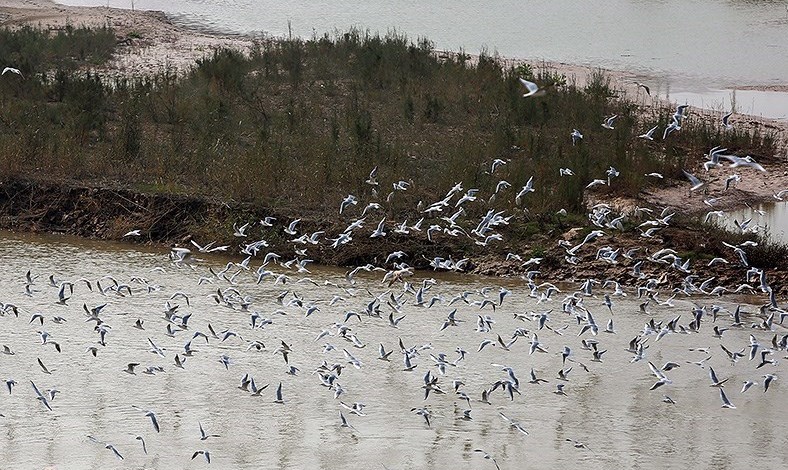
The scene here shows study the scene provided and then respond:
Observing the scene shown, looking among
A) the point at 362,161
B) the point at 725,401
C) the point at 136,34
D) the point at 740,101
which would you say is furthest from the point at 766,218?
the point at 136,34

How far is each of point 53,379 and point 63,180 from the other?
6.05 m

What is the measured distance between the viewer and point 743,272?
14.2m

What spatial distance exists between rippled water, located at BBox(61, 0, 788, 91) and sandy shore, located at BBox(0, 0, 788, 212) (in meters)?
1.92

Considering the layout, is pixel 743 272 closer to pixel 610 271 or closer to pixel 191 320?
pixel 610 271

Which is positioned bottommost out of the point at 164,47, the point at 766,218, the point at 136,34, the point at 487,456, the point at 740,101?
the point at 487,456

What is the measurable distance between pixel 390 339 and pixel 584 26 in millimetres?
26367

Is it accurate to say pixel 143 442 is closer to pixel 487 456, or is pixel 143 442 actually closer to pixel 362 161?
pixel 487 456

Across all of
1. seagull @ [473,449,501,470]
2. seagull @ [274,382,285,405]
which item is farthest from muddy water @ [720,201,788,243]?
seagull @ [274,382,285,405]

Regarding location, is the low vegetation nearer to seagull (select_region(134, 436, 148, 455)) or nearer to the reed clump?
the reed clump

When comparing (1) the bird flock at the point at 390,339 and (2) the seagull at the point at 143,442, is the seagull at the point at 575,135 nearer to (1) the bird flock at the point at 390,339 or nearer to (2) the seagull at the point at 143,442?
(1) the bird flock at the point at 390,339

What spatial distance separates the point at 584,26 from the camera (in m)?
36.6

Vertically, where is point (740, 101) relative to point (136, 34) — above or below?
below

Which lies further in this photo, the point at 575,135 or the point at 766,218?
the point at 766,218

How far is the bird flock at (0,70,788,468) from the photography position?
10.3 m
